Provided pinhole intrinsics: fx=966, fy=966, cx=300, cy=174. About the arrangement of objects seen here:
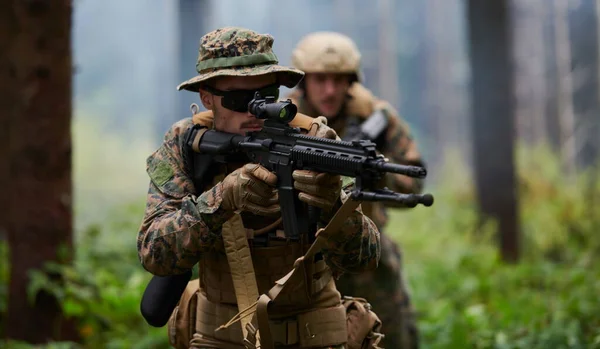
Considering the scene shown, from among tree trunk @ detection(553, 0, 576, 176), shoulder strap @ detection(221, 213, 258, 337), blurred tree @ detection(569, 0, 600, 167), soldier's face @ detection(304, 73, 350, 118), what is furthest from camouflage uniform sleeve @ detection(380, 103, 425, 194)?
blurred tree @ detection(569, 0, 600, 167)

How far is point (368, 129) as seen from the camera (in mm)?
6004

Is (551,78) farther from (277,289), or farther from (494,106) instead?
(277,289)

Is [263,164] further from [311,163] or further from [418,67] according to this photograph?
[418,67]

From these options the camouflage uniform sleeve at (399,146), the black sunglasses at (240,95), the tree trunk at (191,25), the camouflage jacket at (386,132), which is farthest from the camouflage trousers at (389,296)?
the tree trunk at (191,25)

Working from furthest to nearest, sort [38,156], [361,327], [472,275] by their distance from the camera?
[472,275] < [38,156] < [361,327]

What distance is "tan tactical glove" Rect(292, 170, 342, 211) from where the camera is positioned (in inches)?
134

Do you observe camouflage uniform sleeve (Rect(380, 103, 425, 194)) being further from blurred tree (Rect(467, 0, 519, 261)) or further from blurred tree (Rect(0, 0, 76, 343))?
blurred tree (Rect(467, 0, 519, 261))

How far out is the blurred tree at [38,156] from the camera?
6840 millimetres

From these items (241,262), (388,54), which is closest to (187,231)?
(241,262)

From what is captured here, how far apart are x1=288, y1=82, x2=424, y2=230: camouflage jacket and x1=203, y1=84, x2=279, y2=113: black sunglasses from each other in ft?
7.10

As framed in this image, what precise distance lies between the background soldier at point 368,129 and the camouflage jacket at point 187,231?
2.06 meters

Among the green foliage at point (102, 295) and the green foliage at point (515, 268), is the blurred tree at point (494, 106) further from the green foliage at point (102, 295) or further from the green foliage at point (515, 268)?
the green foliage at point (102, 295)

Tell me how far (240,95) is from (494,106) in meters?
8.03

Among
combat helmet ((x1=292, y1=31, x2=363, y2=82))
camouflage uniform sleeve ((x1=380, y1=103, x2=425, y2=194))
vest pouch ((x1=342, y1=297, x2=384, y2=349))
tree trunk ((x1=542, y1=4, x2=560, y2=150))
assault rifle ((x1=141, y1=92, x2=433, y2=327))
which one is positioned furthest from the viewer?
tree trunk ((x1=542, y1=4, x2=560, y2=150))
